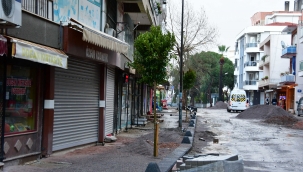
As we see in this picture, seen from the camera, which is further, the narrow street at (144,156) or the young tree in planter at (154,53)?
the young tree in planter at (154,53)

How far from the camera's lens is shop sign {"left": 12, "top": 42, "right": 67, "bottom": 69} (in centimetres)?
788

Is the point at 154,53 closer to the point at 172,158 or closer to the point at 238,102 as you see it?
the point at 172,158

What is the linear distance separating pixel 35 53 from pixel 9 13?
4.37 ft

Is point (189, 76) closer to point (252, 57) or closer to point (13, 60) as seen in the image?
point (13, 60)

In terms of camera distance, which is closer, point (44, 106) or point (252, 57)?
point (44, 106)

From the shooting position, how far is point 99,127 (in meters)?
13.9

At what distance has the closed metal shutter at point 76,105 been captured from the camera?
11375 mm

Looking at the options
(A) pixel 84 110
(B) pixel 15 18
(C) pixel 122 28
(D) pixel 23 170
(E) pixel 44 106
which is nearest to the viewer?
(B) pixel 15 18

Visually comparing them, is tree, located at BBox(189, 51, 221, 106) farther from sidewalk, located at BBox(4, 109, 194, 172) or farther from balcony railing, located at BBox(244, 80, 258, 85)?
sidewalk, located at BBox(4, 109, 194, 172)

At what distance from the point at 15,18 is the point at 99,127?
6940 mm

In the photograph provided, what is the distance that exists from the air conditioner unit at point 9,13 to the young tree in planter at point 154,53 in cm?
506

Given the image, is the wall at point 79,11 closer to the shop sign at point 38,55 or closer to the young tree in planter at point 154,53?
the shop sign at point 38,55

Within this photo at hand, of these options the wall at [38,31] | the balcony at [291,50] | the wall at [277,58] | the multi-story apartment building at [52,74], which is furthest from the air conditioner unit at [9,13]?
the wall at [277,58]

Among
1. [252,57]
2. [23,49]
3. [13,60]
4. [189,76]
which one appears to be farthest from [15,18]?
[252,57]
